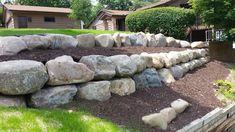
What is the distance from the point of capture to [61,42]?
17.8ft

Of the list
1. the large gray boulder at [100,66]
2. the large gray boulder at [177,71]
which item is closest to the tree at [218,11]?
the large gray boulder at [177,71]

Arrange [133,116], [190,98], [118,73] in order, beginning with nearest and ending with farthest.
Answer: [133,116] < [118,73] < [190,98]

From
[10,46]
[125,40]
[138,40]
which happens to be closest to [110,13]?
[138,40]

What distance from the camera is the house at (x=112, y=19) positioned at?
90.4 ft

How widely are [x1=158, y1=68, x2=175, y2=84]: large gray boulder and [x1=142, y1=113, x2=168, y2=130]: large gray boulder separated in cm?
193

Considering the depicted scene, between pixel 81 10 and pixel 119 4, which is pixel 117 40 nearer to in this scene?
pixel 81 10

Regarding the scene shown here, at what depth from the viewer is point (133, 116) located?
161 inches

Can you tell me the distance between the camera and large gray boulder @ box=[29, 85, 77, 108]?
12.0 ft

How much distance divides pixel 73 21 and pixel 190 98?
24.4 metres

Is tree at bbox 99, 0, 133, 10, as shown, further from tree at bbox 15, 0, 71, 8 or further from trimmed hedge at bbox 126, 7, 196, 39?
trimmed hedge at bbox 126, 7, 196, 39

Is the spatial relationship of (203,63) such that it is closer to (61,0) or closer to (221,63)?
(221,63)

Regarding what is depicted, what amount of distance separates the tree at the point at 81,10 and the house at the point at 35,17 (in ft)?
3.82

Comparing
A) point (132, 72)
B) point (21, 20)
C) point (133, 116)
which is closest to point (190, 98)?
point (132, 72)

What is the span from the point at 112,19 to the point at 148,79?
903 inches
